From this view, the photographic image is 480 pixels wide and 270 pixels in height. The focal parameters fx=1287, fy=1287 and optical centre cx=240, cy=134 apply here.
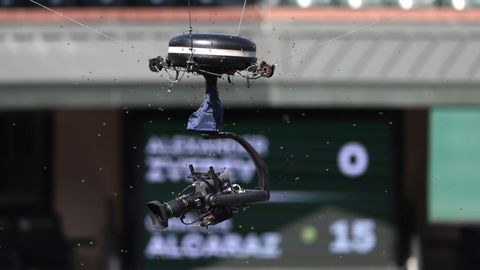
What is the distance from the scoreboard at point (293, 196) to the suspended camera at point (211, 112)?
775 cm

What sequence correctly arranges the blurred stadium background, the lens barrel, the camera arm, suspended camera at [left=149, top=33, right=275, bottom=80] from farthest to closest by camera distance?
the blurred stadium background < the camera arm < the lens barrel < suspended camera at [left=149, top=33, right=275, bottom=80]

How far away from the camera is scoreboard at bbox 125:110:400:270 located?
15.8 m

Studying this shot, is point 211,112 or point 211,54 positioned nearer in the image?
point 211,54

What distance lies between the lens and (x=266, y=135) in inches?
623

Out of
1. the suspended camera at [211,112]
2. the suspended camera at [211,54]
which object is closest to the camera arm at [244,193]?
the suspended camera at [211,112]

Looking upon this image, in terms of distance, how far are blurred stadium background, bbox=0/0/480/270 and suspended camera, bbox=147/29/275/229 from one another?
6.32m

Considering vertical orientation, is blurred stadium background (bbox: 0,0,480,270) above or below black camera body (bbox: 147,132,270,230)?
above

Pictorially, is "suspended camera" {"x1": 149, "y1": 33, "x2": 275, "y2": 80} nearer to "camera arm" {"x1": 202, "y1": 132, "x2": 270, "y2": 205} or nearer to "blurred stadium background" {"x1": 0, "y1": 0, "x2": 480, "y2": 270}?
"camera arm" {"x1": 202, "y1": 132, "x2": 270, "y2": 205}

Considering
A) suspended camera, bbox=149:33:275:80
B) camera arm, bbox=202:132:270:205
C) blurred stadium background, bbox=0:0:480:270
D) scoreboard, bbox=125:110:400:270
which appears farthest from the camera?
scoreboard, bbox=125:110:400:270

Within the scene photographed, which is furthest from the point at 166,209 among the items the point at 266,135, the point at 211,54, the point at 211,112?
the point at 266,135

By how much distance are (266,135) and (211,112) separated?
26.7 ft

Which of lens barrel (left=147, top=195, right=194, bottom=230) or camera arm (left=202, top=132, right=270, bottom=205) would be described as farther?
camera arm (left=202, top=132, right=270, bottom=205)

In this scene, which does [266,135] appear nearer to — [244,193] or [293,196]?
[293,196]

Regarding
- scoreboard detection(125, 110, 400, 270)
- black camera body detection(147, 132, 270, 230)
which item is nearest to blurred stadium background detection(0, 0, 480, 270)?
scoreboard detection(125, 110, 400, 270)
